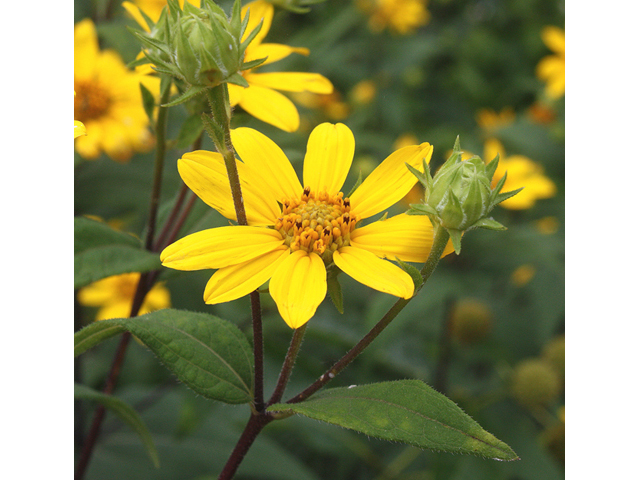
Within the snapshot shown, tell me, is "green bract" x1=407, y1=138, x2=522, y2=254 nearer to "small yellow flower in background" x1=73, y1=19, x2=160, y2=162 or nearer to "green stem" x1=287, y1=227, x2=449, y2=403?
"green stem" x1=287, y1=227, x2=449, y2=403

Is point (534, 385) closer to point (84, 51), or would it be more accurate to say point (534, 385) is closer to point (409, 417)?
point (409, 417)

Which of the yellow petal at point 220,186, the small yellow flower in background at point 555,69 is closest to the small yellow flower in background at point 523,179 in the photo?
the small yellow flower in background at point 555,69

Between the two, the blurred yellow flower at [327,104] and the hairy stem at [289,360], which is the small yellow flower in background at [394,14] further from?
the hairy stem at [289,360]

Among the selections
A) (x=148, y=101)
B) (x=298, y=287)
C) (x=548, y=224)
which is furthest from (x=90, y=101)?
(x=548, y=224)

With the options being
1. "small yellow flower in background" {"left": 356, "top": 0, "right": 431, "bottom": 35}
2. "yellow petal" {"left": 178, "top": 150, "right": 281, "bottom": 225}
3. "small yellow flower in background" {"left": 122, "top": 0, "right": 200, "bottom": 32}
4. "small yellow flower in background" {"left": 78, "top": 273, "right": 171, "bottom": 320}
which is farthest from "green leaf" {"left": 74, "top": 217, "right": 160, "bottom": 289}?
"small yellow flower in background" {"left": 356, "top": 0, "right": 431, "bottom": 35}
